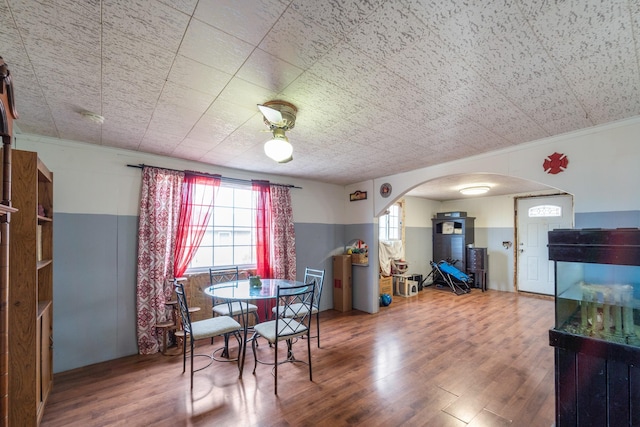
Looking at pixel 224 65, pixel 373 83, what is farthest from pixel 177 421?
pixel 373 83

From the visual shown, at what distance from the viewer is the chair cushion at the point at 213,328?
2582 millimetres

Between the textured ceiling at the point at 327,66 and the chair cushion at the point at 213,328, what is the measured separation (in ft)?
6.37

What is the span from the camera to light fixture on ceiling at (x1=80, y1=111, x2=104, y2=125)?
224 centimetres

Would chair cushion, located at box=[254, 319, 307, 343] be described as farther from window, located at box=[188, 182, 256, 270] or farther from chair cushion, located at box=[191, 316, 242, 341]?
window, located at box=[188, 182, 256, 270]

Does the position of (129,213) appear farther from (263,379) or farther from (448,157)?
(448,157)

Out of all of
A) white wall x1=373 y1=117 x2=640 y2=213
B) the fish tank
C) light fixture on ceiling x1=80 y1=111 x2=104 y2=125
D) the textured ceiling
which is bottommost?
the fish tank

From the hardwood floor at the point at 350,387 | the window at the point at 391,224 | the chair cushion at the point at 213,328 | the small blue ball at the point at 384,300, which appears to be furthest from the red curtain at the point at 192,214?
the window at the point at 391,224

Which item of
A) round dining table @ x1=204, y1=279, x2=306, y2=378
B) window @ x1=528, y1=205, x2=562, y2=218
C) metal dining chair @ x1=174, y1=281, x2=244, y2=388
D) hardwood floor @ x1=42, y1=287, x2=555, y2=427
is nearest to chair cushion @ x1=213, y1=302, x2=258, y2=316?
round dining table @ x1=204, y1=279, x2=306, y2=378

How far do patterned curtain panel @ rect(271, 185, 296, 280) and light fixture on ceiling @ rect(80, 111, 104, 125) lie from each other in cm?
241

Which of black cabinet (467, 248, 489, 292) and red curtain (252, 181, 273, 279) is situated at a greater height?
red curtain (252, 181, 273, 279)

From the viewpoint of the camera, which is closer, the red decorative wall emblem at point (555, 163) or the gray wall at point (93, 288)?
the red decorative wall emblem at point (555, 163)

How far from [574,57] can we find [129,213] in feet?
13.9

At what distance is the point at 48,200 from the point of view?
2.63 meters

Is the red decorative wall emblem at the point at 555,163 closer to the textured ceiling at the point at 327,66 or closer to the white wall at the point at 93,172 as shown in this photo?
the textured ceiling at the point at 327,66
